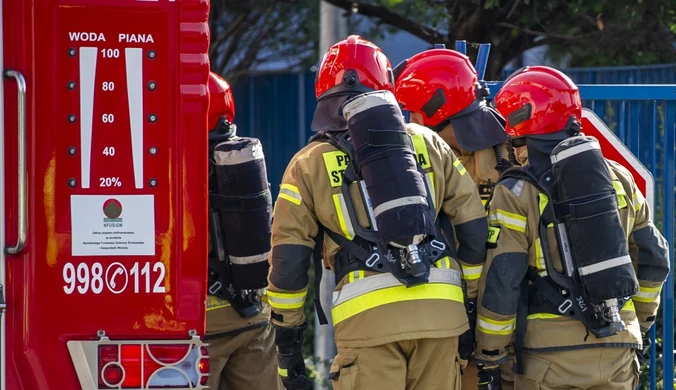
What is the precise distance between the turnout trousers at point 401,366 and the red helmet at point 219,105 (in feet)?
4.35

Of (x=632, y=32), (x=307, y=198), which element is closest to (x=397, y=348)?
(x=307, y=198)

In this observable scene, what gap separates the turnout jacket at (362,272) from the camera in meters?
3.90

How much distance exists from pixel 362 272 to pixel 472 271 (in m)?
0.48

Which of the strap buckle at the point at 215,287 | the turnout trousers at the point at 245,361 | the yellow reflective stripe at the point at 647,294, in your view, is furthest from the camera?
the turnout trousers at the point at 245,361

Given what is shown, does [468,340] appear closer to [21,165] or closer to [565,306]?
[565,306]

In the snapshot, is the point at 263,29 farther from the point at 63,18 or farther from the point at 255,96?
the point at 63,18

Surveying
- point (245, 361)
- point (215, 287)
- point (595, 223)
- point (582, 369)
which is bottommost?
point (245, 361)

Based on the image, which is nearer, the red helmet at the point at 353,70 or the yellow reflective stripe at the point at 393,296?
the yellow reflective stripe at the point at 393,296

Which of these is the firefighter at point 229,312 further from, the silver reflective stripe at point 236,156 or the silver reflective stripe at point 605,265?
the silver reflective stripe at point 605,265

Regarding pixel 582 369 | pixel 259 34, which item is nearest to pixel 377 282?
pixel 582 369

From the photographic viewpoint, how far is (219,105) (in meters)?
4.80

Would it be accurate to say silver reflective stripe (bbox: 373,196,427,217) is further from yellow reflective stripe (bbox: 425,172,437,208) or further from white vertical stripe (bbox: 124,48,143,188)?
white vertical stripe (bbox: 124,48,143,188)

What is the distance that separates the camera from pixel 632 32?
8.11 metres

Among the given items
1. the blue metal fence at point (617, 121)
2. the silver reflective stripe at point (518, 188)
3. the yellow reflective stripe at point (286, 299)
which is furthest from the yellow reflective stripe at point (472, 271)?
the blue metal fence at point (617, 121)
